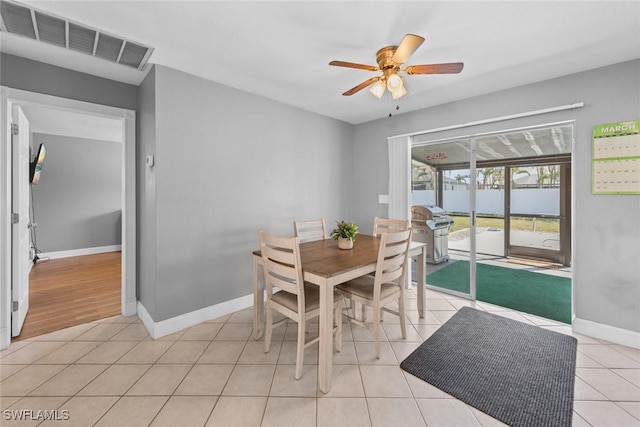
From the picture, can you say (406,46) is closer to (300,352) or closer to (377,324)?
(377,324)

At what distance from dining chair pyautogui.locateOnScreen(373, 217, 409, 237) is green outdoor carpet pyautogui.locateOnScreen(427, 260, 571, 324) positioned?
1295mm

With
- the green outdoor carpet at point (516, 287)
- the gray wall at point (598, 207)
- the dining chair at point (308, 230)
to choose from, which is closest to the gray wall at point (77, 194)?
the dining chair at point (308, 230)

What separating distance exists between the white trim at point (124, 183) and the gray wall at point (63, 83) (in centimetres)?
6

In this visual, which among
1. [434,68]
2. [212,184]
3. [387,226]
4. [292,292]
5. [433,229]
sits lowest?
[292,292]

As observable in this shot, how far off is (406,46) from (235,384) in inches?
100

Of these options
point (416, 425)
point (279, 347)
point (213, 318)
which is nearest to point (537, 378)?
point (416, 425)

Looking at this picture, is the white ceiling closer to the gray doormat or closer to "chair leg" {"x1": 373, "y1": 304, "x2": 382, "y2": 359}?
"chair leg" {"x1": 373, "y1": 304, "x2": 382, "y2": 359}

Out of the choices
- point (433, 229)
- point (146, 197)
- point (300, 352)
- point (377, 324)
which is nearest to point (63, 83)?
point (146, 197)

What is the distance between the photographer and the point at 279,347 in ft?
7.42

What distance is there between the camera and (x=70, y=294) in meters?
3.39

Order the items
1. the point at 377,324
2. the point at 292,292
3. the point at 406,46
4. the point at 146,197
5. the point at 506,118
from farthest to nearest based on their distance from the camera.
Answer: the point at 506,118, the point at 146,197, the point at 377,324, the point at 292,292, the point at 406,46

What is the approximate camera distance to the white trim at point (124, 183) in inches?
86.9

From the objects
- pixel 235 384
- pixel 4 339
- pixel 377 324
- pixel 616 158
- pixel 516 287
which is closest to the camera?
pixel 235 384

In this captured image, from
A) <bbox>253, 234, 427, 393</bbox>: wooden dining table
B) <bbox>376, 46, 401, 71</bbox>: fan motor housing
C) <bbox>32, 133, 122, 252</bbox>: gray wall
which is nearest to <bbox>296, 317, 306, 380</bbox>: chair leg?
<bbox>253, 234, 427, 393</bbox>: wooden dining table
